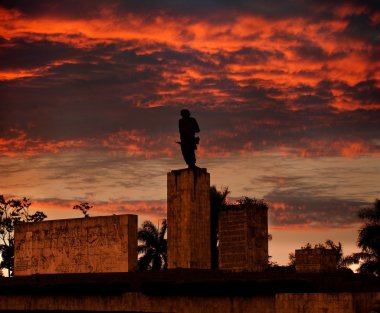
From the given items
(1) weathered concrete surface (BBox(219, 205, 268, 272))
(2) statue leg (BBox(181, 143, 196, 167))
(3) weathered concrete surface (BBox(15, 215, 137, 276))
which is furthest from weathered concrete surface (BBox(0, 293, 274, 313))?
(2) statue leg (BBox(181, 143, 196, 167))

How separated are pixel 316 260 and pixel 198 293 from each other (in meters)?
5.02

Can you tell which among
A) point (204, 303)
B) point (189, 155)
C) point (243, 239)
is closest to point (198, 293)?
point (204, 303)

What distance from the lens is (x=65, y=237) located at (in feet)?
104

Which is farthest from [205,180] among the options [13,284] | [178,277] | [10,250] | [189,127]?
[10,250]

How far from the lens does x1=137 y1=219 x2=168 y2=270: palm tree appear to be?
45906mm

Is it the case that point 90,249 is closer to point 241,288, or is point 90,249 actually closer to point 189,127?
point 189,127

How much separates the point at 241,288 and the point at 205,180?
6.76m

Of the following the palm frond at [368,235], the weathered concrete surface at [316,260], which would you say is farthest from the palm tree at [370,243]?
the weathered concrete surface at [316,260]

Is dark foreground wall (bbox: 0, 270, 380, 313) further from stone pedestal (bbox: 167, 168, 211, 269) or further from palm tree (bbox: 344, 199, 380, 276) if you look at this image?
palm tree (bbox: 344, 199, 380, 276)

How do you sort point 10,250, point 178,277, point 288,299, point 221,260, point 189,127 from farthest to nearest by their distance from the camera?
point 10,250 < point 189,127 < point 221,260 < point 178,277 < point 288,299

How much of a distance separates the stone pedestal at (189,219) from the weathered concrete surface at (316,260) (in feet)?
10.7

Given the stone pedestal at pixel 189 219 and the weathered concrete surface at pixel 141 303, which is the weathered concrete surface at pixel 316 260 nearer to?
the stone pedestal at pixel 189 219

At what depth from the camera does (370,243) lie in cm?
3600

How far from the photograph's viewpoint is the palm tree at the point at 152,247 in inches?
1807
